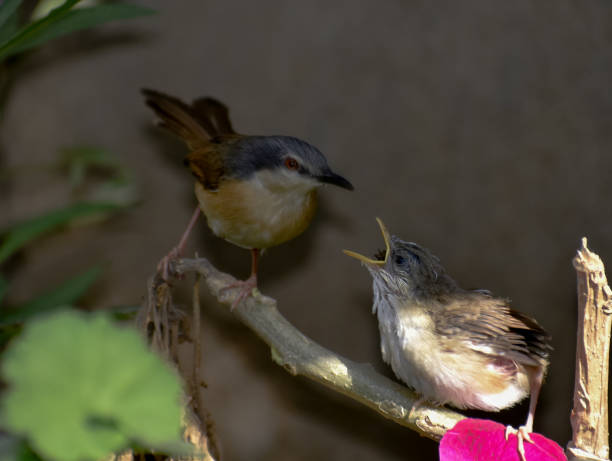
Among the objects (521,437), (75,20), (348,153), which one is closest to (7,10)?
(75,20)

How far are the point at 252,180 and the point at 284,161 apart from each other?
119mm

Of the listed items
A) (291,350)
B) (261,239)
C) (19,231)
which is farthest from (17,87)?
(291,350)

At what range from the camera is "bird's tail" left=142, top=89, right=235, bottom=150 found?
139 centimetres

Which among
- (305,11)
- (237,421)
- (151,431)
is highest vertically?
(305,11)

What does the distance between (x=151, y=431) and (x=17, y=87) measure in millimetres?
1815

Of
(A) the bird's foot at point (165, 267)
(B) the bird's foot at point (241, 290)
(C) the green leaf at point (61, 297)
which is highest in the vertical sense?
(A) the bird's foot at point (165, 267)

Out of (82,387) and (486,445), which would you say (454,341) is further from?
(82,387)

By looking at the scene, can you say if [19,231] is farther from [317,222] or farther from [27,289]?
[317,222]

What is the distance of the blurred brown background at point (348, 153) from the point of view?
56.2 inches

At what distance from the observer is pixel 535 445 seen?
2.56ft

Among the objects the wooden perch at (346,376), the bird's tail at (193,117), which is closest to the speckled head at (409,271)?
the wooden perch at (346,376)

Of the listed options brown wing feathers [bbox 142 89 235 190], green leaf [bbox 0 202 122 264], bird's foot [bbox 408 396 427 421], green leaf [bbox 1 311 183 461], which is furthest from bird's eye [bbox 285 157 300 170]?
green leaf [bbox 1 311 183 461]

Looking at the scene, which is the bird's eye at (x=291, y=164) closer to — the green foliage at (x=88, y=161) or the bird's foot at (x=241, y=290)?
the bird's foot at (x=241, y=290)

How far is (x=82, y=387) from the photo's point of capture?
0.84ft
